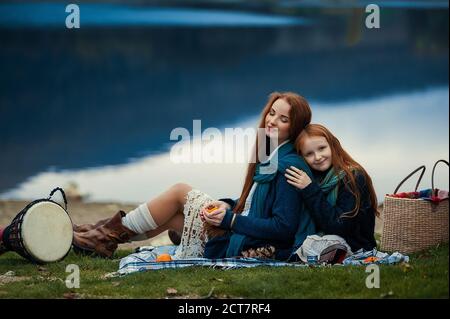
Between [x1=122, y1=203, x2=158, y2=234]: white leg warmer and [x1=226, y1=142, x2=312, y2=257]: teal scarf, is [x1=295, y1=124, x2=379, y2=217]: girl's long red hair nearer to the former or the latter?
[x1=226, y1=142, x2=312, y2=257]: teal scarf

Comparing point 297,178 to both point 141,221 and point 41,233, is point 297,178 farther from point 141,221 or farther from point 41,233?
point 41,233

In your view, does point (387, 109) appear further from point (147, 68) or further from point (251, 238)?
point (251, 238)

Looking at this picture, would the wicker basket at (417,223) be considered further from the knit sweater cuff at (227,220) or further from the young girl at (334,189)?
the knit sweater cuff at (227,220)

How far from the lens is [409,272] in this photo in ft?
17.1

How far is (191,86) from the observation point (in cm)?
1884

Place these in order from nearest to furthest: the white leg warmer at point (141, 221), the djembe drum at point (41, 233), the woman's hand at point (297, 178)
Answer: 1. the woman's hand at point (297, 178)
2. the djembe drum at point (41, 233)
3. the white leg warmer at point (141, 221)

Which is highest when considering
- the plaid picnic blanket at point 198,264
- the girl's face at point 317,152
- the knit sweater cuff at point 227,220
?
the girl's face at point 317,152

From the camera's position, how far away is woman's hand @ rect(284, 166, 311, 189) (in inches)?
222

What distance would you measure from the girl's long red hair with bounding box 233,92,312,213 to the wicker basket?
889 millimetres

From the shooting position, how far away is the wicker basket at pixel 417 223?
20.2ft

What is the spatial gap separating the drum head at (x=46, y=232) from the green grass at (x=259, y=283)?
379mm

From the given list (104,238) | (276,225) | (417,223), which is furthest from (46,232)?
Result: (417,223)

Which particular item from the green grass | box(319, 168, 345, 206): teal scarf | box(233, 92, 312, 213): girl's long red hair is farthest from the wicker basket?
box(233, 92, 312, 213): girl's long red hair

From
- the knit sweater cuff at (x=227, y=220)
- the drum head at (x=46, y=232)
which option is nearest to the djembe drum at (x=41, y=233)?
the drum head at (x=46, y=232)
